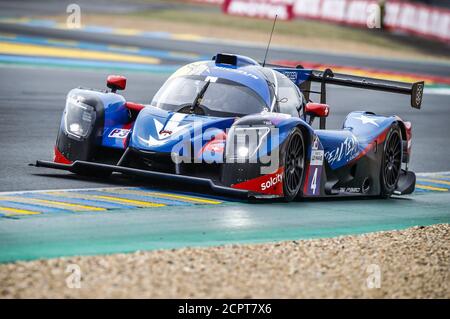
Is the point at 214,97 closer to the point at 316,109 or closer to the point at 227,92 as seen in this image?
the point at 227,92

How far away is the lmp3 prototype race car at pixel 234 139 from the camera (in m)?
10.8

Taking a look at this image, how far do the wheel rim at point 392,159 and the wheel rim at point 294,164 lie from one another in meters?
1.89

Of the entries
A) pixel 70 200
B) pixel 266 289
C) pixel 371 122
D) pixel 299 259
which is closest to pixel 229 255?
pixel 299 259

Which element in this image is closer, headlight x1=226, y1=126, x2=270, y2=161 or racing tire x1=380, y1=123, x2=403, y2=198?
headlight x1=226, y1=126, x2=270, y2=161

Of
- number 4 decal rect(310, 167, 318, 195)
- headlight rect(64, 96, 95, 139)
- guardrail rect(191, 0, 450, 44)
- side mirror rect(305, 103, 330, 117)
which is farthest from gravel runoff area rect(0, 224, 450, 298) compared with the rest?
guardrail rect(191, 0, 450, 44)

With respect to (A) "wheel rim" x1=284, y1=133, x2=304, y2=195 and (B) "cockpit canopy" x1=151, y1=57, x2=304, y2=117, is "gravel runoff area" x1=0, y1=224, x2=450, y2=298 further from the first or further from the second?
(B) "cockpit canopy" x1=151, y1=57, x2=304, y2=117

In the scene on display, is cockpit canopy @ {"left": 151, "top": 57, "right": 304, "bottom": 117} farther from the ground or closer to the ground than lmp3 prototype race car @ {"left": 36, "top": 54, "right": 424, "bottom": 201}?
farther from the ground

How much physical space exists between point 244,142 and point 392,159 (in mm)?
2991

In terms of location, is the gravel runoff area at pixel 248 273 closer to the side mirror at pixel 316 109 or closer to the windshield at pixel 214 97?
the side mirror at pixel 316 109

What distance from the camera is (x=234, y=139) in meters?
10.7

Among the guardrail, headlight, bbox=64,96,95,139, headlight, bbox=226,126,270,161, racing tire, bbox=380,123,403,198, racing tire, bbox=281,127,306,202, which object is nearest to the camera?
headlight, bbox=226,126,270,161

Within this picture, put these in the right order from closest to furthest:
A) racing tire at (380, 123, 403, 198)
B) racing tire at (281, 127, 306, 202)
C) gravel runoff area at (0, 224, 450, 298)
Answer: gravel runoff area at (0, 224, 450, 298)
racing tire at (281, 127, 306, 202)
racing tire at (380, 123, 403, 198)

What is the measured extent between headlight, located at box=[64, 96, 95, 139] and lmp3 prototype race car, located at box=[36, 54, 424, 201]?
0.4 inches

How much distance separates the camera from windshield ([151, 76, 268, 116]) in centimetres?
1164
